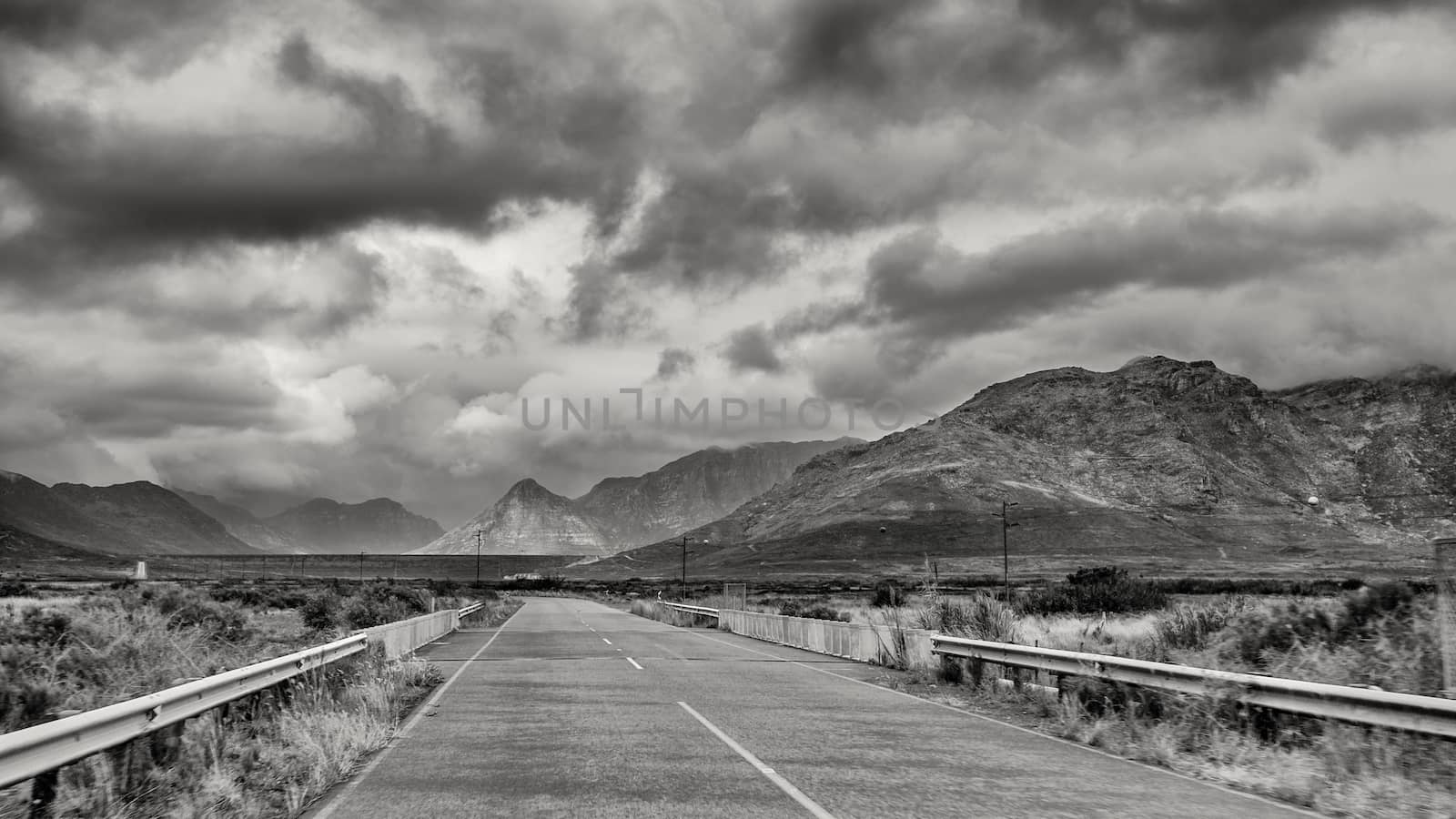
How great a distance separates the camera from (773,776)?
8.35m

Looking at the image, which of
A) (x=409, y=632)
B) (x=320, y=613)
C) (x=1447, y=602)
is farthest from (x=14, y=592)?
(x=1447, y=602)

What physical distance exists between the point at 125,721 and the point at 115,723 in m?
0.16

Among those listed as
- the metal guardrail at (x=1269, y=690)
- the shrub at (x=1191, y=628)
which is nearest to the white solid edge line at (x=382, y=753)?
the metal guardrail at (x=1269, y=690)

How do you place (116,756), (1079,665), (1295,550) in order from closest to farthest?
(116,756), (1079,665), (1295,550)

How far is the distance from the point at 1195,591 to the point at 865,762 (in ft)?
220

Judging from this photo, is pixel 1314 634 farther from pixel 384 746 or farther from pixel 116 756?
pixel 116 756

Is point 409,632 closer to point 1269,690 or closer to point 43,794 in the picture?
point 43,794

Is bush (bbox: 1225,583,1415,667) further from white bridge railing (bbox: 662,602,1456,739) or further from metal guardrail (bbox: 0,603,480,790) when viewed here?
metal guardrail (bbox: 0,603,480,790)

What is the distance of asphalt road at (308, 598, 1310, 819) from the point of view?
7273mm

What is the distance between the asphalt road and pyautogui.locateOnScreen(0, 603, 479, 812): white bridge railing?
142 centimetres

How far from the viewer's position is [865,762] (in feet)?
29.8

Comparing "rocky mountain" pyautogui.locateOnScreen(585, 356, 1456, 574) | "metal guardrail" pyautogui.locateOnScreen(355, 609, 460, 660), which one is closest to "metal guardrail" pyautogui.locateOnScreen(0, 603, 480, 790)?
"metal guardrail" pyautogui.locateOnScreen(355, 609, 460, 660)

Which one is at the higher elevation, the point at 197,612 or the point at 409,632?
the point at 197,612

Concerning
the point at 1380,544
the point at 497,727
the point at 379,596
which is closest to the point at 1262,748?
the point at 497,727
